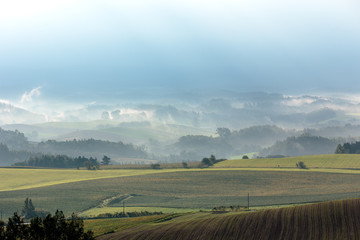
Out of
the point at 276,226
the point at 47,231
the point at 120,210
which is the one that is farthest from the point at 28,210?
the point at 276,226

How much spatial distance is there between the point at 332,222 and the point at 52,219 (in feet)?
155

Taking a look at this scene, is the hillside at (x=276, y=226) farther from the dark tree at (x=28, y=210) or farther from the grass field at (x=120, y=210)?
the dark tree at (x=28, y=210)

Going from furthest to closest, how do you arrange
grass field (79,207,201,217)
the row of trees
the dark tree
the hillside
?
the dark tree
grass field (79,207,201,217)
the hillside
the row of trees

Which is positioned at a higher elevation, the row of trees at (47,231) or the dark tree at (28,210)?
the row of trees at (47,231)

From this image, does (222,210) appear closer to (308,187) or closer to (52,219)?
(52,219)

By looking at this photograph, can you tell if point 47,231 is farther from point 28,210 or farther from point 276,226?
point 28,210

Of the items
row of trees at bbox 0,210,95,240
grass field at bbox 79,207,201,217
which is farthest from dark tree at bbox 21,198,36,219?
row of trees at bbox 0,210,95,240

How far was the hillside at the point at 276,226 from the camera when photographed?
281 feet

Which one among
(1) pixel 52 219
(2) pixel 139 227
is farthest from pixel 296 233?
(1) pixel 52 219

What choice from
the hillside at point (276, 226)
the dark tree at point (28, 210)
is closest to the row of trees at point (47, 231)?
the hillside at point (276, 226)

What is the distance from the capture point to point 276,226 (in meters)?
91.2

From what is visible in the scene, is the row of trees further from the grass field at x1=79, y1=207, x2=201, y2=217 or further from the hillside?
the grass field at x1=79, y1=207, x2=201, y2=217

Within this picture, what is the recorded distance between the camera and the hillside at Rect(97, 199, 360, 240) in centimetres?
8575

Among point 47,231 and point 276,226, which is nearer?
point 47,231
